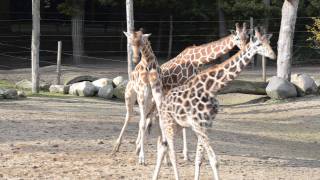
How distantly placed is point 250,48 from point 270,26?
2007 cm

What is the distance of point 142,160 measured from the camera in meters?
8.00

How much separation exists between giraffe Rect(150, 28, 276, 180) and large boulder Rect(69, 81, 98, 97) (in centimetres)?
934

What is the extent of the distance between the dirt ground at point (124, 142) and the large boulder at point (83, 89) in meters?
1.02

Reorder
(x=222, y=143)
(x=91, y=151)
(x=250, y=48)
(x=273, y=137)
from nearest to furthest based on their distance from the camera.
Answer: (x=250, y=48) → (x=91, y=151) → (x=222, y=143) → (x=273, y=137)

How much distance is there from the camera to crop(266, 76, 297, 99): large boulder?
1549 cm

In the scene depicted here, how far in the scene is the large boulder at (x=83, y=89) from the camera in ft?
52.3

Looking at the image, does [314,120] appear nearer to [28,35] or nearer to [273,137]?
[273,137]

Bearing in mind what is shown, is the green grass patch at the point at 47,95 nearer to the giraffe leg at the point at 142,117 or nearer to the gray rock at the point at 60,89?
the gray rock at the point at 60,89

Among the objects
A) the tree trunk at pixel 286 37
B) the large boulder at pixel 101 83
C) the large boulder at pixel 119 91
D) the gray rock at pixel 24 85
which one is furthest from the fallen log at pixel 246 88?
the gray rock at pixel 24 85

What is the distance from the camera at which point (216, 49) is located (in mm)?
8227

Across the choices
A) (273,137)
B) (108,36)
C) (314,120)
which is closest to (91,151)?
(273,137)

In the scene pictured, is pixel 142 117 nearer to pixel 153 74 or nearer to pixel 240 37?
pixel 153 74

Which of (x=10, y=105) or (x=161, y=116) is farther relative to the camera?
(x=10, y=105)

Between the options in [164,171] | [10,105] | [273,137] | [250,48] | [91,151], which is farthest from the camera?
[10,105]
